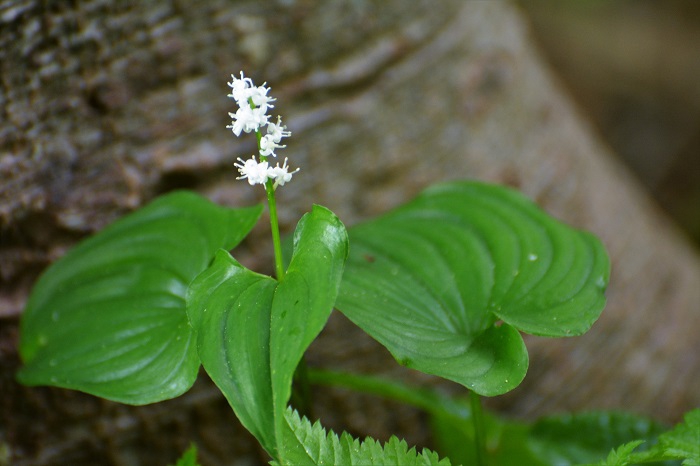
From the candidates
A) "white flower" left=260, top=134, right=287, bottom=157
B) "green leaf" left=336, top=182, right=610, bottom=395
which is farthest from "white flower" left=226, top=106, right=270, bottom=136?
"green leaf" left=336, top=182, right=610, bottom=395

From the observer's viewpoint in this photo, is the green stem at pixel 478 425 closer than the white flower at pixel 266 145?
No


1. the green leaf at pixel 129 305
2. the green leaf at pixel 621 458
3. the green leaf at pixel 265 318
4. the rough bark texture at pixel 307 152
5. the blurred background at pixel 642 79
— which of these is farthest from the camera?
the blurred background at pixel 642 79

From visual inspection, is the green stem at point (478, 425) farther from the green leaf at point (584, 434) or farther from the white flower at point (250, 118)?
the white flower at point (250, 118)

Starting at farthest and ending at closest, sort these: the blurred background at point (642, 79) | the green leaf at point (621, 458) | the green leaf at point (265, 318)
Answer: the blurred background at point (642, 79), the green leaf at point (621, 458), the green leaf at point (265, 318)

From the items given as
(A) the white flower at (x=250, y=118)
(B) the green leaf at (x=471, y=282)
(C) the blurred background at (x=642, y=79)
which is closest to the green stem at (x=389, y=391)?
(B) the green leaf at (x=471, y=282)

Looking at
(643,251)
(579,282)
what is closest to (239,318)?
(579,282)

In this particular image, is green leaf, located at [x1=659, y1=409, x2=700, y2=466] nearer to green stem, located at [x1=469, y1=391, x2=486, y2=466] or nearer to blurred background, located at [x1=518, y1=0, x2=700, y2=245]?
green stem, located at [x1=469, y1=391, x2=486, y2=466]
